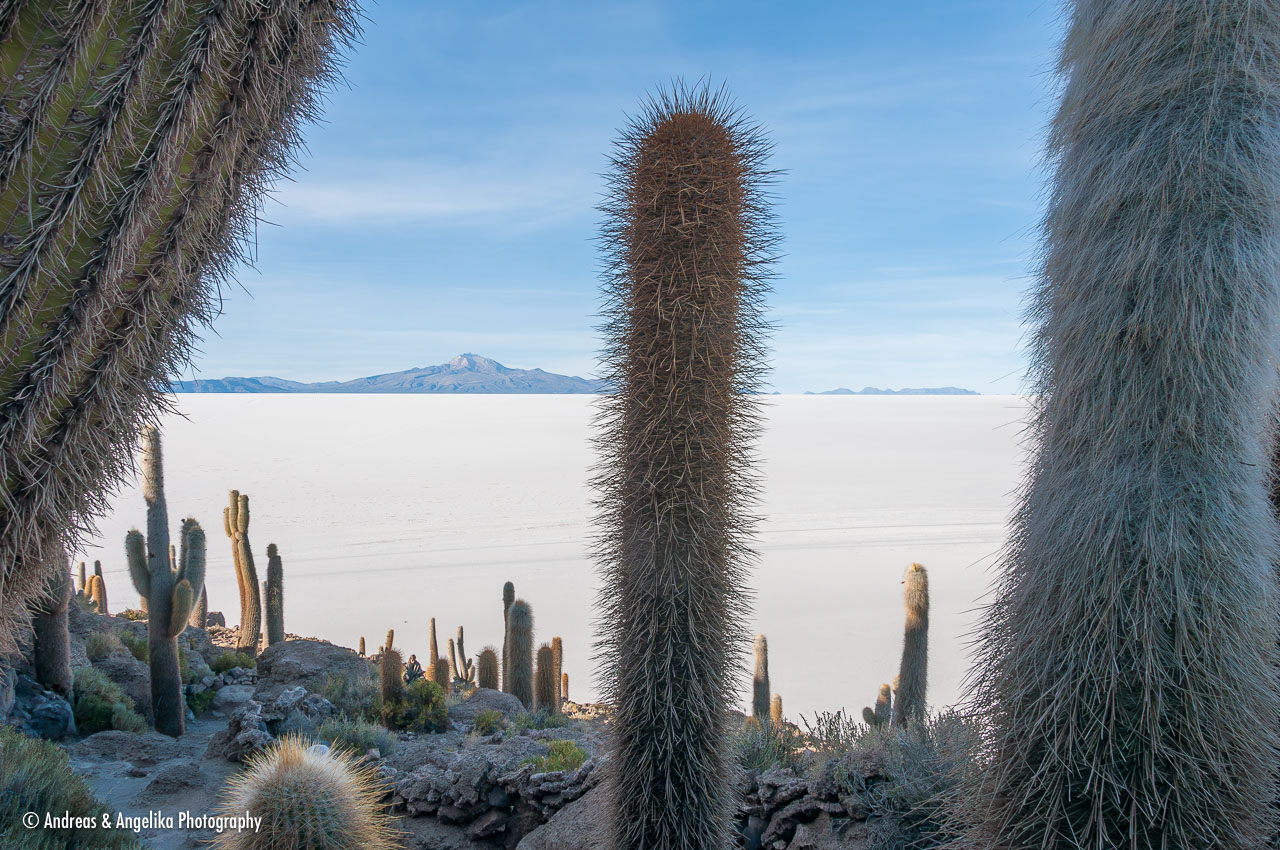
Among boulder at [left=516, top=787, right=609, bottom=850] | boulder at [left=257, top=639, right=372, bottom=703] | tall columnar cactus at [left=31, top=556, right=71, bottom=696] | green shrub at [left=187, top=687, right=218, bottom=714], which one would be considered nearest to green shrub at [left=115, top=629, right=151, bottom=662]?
green shrub at [left=187, top=687, right=218, bottom=714]

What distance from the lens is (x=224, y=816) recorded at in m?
3.64

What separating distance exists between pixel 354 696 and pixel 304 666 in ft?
4.73

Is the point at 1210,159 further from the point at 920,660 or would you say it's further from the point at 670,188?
the point at 920,660

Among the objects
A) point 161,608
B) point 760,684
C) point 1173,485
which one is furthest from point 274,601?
point 1173,485

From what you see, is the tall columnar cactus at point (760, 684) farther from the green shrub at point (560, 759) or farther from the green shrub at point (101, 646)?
the green shrub at point (101, 646)

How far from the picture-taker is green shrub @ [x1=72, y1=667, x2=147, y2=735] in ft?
26.5

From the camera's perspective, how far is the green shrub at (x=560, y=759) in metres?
5.29

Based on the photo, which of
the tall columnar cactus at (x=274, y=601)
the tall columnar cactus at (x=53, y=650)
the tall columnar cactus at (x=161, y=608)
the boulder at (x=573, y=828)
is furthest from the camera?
the tall columnar cactus at (x=274, y=601)

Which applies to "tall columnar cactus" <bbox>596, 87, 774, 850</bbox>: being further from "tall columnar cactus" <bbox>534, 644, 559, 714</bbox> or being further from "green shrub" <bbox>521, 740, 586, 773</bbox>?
"tall columnar cactus" <bbox>534, 644, 559, 714</bbox>

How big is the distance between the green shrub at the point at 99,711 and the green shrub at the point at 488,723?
366cm

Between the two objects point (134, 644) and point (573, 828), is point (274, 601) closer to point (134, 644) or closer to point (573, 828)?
point (134, 644)

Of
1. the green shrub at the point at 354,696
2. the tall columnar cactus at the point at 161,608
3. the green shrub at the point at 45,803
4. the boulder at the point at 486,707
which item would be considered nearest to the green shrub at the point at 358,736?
the green shrub at the point at 354,696

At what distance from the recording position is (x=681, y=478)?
3.47 m

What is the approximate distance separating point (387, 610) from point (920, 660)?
15646 mm
